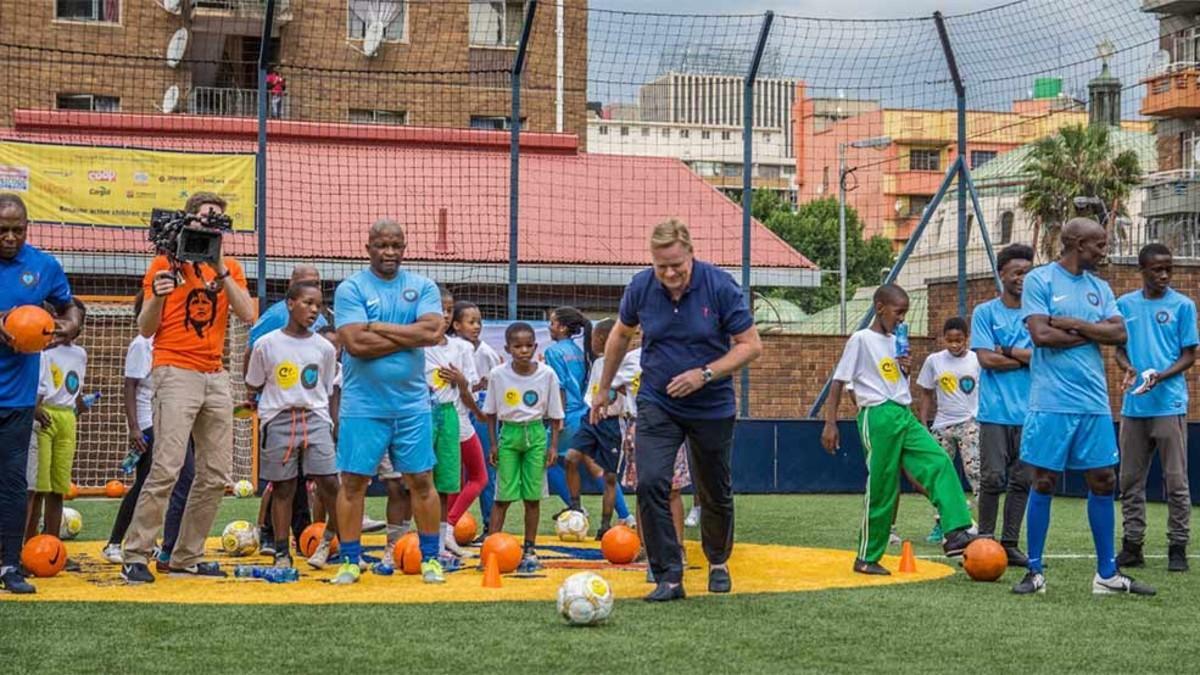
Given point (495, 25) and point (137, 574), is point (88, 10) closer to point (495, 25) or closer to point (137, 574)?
point (495, 25)

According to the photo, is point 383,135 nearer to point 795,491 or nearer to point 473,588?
point 795,491

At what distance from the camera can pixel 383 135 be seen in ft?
80.7

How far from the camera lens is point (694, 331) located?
9203 millimetres

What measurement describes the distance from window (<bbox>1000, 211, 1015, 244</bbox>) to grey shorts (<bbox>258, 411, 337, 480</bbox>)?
142 ft

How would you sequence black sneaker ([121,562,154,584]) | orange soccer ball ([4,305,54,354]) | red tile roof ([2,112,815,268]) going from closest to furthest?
orange soccer ball ([4,305,54,354]) → black sneaker ([121,562,154,584]) → red tile roof ([2,112,815,268])

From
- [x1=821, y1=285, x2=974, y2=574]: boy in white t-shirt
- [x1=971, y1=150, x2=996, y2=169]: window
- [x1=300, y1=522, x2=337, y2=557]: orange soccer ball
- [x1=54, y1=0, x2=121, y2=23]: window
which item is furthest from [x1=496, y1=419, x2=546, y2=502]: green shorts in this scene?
[x1=54, y1=0, x2=121, y2=23]: window

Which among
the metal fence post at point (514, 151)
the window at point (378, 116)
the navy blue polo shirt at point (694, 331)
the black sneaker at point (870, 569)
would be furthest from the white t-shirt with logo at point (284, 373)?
the window at point (378, 116)

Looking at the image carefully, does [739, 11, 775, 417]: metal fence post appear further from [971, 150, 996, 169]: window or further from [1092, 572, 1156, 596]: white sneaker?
[1092, 572, 1156, 596]: white sneaker

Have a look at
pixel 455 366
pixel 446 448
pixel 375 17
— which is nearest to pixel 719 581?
pixel 446 448

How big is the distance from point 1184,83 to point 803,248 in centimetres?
5878

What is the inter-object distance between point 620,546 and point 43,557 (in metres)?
3.54

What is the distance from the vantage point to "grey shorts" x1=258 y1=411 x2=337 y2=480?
34.7 feet

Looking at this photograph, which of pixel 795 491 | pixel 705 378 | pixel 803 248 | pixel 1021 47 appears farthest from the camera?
pixel 803 248

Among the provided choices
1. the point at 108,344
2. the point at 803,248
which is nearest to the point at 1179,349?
the point at 108,344
